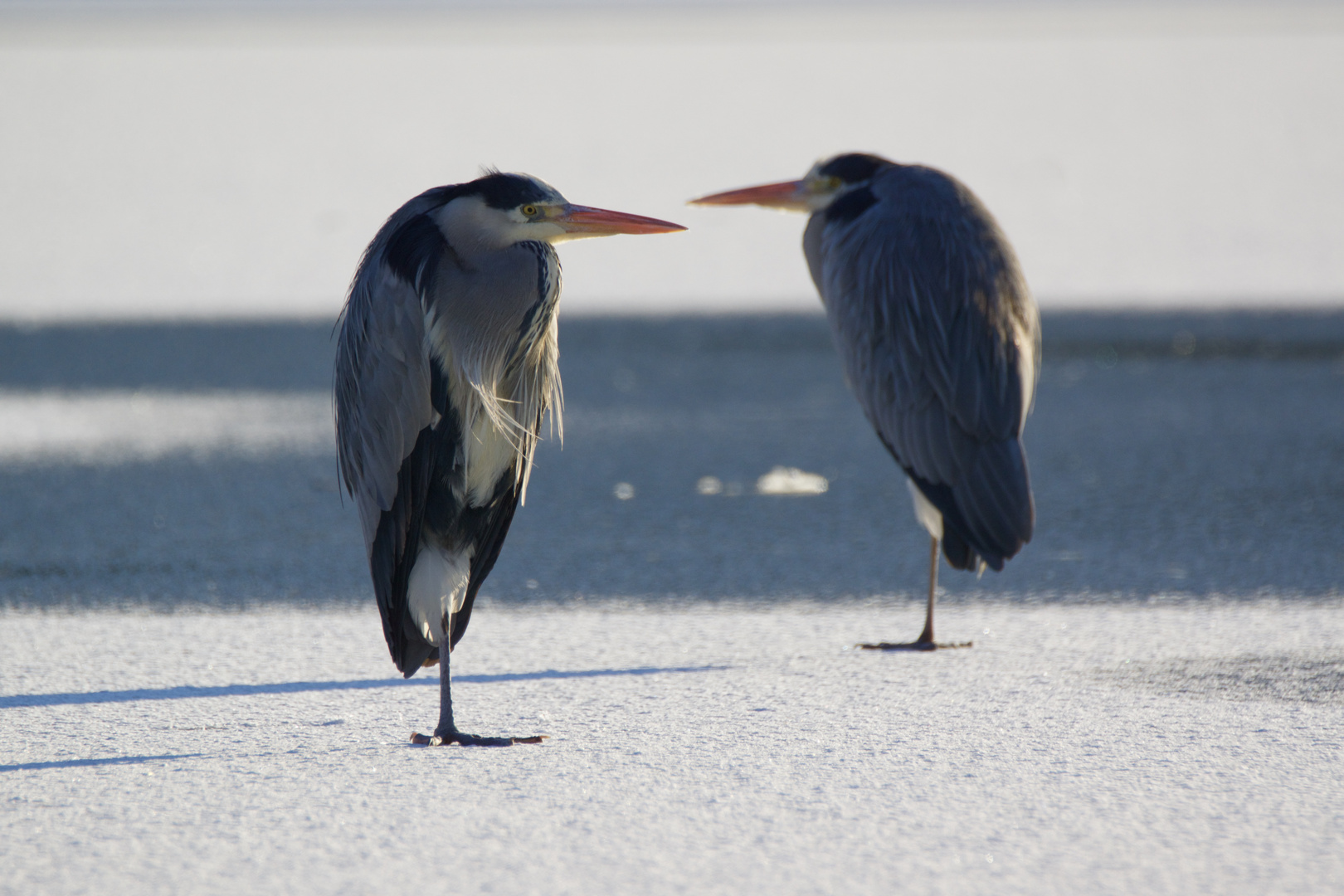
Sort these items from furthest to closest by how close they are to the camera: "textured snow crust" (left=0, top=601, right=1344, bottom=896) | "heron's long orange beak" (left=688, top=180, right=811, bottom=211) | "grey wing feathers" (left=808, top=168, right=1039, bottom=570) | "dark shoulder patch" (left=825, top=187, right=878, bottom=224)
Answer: "heron's long orange beak" (left=688, top=180, right=811, bottom=211) < "dark shoulder patch" (left=825, top=187, right=878, bottom=224) < "grey wing feathers" (left=808, top=168, right=1039, bottom=570) < "textured snow crust" (left=0, top=601, right=1344, bottom=896)

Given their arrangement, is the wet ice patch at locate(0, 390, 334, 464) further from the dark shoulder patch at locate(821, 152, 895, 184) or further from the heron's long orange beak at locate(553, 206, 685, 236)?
the heron's long orange beak at locate(553, 206, 685, 236)

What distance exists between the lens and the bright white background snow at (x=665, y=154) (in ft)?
35.1

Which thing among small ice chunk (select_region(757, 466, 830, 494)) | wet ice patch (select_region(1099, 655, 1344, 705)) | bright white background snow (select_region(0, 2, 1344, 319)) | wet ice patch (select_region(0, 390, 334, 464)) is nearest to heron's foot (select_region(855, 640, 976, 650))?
wet ice patch (select_region(1099, 655, 1344, 705))

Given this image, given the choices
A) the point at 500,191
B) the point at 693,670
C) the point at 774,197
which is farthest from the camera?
the point at 774,197

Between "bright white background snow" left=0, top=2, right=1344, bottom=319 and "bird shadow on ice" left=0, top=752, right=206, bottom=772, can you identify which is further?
"bright white background snow" left=0, top=2, right=1344, bottom=319

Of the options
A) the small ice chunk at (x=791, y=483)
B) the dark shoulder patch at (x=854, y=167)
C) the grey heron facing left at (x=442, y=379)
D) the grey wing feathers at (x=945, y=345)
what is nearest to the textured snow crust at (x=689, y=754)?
the grey heron facing left at (x=442, y=379)

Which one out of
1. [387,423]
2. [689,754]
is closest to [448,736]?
[689,754]

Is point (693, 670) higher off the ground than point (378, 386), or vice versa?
point (378, 386)

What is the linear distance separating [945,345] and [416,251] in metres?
1.51

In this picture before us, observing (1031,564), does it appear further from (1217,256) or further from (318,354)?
(1217,256)

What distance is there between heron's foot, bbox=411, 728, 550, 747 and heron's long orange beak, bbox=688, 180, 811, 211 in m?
2.15

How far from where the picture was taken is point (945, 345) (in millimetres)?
3838

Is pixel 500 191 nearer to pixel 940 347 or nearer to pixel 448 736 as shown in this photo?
pixel 448 736

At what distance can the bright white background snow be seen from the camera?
10711 mm
